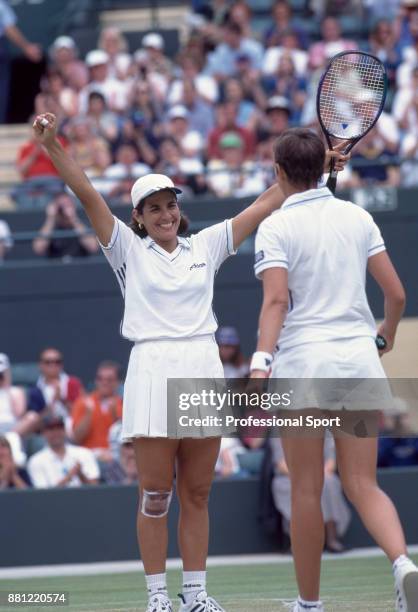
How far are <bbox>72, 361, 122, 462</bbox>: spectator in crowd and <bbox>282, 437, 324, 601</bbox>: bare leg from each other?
5.99 m

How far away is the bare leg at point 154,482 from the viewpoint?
5.69 m

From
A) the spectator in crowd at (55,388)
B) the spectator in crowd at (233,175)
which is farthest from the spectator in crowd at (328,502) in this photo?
the spectator in crowd at (233,175)

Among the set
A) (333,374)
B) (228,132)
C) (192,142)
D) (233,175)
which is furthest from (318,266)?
(192,142)

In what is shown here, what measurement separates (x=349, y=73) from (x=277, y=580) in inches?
117

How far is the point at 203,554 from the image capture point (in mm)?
5785

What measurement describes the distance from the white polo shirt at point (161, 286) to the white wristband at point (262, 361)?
0.59 m

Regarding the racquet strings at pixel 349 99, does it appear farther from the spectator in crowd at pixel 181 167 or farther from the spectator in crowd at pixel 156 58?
the spectator in crowd at pixel 156 58

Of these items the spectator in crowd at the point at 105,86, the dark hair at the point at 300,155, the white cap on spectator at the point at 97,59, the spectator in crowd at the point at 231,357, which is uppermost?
the white cap on spectator at the point at 97,59

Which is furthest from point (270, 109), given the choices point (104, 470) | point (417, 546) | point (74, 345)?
point (417, 546)

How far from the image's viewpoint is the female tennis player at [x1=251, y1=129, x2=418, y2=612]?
532 centimetres

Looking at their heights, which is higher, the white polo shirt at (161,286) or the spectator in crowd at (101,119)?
the spectator in crowd at (101,119)

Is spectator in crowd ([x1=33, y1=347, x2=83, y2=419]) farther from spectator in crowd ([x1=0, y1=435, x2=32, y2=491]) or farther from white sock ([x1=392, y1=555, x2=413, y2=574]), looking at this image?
white sock ([x1=392, y1=555, x2=413, y2=574])

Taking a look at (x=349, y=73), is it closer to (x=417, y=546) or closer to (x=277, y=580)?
(x=277, y=580)

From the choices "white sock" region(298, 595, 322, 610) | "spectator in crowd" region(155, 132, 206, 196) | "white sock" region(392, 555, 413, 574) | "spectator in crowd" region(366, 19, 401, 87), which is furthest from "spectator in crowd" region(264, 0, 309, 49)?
"white sock" region(392, 555, 413, 574)
